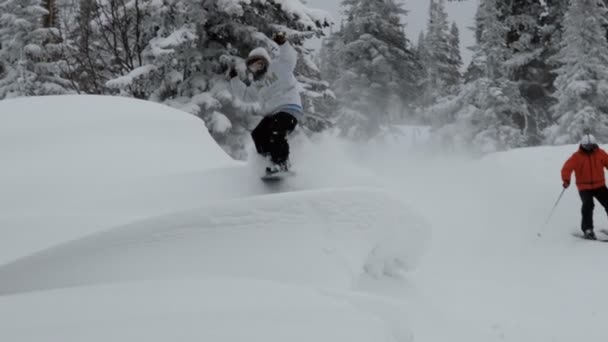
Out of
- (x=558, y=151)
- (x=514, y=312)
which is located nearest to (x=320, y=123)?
(x=558, y=151)

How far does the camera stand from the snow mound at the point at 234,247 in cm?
311

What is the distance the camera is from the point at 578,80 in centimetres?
1908

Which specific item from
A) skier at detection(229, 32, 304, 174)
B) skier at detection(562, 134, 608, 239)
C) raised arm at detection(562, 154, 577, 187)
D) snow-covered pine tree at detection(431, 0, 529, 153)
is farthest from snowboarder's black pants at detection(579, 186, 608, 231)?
snow-covered pine tree at detection(431, 0, 529, 153)

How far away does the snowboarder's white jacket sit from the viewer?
20.2 feet

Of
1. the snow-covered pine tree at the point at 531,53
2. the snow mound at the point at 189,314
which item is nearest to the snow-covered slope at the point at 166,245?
the snow mound at the point at 189,314

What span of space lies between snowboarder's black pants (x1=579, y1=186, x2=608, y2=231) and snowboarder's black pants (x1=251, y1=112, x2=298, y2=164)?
5699 millimetres

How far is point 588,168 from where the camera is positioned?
8.80m

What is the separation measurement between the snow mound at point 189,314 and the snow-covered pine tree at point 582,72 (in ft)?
61.7

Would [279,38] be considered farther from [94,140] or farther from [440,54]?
[440,54]

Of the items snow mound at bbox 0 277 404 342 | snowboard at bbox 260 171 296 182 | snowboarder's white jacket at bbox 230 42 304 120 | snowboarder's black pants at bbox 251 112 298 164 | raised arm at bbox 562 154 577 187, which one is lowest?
raised arm at bbox 562 154 577 187

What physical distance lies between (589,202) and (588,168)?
603mm

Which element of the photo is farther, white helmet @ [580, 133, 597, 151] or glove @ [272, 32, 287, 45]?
white helmet @ [580, 133, 597, 151]

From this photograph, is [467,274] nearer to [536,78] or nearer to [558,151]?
[558,151]

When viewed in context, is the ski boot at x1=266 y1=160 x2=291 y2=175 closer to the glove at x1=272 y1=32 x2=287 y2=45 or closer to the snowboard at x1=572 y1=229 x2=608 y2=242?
the glove at x1=272 y1=32 x2=287 y2=45
